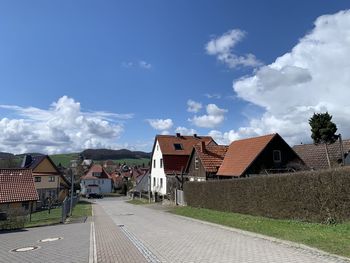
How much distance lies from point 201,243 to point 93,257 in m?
3.86

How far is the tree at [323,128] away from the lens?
44562mm

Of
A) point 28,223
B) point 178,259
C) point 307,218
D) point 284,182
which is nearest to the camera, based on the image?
point 178,259

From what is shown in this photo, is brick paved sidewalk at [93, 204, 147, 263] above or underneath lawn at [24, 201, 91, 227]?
above

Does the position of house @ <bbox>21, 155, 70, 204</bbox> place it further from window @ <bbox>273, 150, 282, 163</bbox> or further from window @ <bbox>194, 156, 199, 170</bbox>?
window @ <bbox>273, 150, 282, 163</bbox>

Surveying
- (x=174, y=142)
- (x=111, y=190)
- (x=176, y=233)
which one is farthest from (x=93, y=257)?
(x=111, y=190)

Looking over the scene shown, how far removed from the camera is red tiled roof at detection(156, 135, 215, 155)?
57.8 metres

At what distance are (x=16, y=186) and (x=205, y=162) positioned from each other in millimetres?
17581

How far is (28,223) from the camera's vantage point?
32750 mm

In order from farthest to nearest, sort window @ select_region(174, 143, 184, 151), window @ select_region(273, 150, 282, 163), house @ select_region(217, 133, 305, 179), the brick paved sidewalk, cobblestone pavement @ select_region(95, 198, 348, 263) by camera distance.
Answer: window @ select_region(174, 143, 184, 151), window @ select_region(273, 150, 282, 163), house @ select_region(217, 133, 305, 179), the brick paved sidewalk, cobblestone pavement @ select_region(95, 198, 348, 263)

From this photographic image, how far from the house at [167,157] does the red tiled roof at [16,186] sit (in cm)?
1910

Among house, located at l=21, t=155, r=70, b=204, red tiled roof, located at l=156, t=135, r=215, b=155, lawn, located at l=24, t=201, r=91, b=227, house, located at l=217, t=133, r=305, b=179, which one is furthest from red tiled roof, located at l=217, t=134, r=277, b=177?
house, located at l=21, t=155, r=70, b=204

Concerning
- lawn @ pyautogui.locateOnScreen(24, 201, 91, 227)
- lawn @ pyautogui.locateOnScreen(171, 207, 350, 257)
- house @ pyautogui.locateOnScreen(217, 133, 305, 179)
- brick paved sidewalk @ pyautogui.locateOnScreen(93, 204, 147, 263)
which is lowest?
Answer: lawn @ pyautogui.locateOnScreen(24, 201, 91, 227)

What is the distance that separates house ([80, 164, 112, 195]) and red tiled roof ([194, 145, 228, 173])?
69.6m

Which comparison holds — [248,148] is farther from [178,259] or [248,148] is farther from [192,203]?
[178,259]
